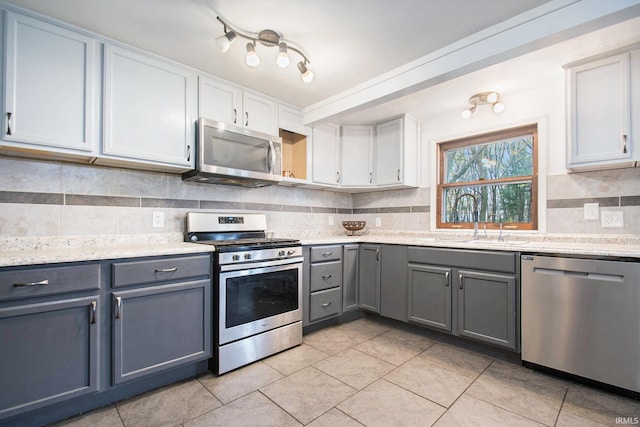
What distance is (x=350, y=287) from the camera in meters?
3.06

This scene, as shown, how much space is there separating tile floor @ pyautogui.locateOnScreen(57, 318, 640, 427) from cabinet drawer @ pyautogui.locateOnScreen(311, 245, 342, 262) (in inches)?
32.5

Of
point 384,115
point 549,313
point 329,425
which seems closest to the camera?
point 329,425

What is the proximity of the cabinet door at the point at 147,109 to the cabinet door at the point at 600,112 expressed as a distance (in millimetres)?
2893

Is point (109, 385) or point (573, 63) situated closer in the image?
point (109, 385)

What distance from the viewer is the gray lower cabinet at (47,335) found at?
1.41 meters

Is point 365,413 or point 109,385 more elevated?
point 109,385

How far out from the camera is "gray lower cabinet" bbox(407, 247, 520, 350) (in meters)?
2.17

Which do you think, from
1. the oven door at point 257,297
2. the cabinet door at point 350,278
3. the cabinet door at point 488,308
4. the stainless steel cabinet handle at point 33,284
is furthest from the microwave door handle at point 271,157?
the cabinet door at point 488,308

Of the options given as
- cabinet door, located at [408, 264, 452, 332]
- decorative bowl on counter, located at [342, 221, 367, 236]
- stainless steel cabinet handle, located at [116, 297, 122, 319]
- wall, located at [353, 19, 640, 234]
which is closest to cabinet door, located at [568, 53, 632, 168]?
wall, located at [353, 19, 640, 234]

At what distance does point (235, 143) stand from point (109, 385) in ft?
5.99

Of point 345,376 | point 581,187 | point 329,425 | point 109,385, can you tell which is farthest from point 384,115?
point 109,385

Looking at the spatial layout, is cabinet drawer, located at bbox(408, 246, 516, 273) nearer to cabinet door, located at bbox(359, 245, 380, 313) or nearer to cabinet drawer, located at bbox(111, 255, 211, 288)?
cabinet door, located at bbox(359, 245, 380, 313)

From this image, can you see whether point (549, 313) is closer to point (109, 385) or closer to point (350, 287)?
point (350, 287)

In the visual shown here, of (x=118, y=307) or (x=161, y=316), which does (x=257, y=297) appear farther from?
(x=118, y=307)
